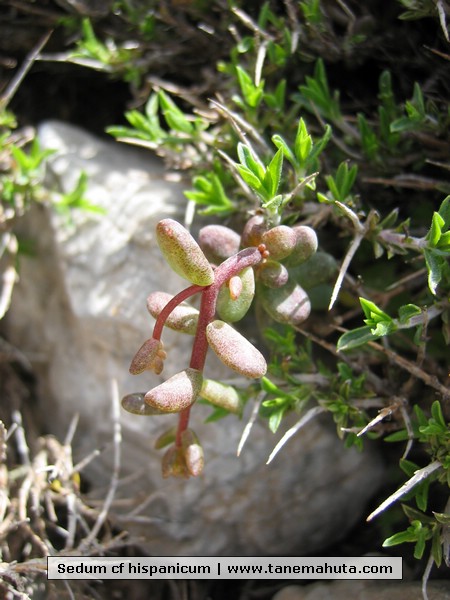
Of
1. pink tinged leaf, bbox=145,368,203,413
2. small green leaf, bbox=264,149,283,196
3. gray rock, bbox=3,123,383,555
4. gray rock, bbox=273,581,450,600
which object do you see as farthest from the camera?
gray rock, bbox=3,123,383,555

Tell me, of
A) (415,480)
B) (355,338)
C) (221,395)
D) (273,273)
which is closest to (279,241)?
(273,273)

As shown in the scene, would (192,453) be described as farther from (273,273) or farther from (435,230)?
(435,230)

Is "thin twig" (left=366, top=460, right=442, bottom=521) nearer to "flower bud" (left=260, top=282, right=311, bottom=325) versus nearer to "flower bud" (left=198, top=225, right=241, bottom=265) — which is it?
"flower bud" (left=260, top=282, right=311, bottom=325)

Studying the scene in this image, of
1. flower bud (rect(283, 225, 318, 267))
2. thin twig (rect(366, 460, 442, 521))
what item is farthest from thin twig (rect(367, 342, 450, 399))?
flower bud (rect(283, 225, 318, 267))

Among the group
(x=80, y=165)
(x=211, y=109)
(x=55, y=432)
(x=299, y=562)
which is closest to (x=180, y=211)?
(x=211, y=109)

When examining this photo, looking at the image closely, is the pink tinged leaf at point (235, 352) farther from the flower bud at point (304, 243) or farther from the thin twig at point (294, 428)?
the flower bud at point (304, 243)
